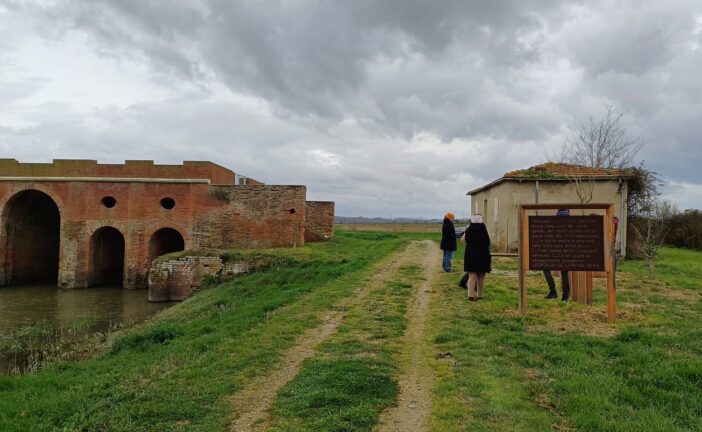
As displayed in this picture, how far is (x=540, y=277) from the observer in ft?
43.8

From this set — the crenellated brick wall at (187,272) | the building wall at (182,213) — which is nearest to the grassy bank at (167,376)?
the crenellated brick wall at (187,272)

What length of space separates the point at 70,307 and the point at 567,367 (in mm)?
17881

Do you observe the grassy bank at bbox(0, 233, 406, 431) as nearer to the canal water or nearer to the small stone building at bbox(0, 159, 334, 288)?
the canal water

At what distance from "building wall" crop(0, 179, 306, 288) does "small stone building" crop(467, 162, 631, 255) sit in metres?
9.68

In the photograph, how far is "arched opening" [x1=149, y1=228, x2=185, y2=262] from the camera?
23078mm

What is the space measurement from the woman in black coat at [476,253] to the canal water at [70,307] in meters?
10.3

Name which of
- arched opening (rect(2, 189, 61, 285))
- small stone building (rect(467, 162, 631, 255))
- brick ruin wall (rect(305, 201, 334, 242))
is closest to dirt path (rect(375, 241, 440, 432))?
small stone building (rect(467, 162, 631, 255))

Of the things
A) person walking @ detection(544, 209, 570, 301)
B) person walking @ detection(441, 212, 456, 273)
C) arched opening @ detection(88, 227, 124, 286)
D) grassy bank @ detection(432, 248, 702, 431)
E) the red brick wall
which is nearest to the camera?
grassy bank @ detection(432, 248, 702, 431)

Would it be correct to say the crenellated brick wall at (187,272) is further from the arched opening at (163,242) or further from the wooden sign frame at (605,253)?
the wooden sign frame at (605,253)

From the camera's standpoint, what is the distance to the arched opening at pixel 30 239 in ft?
76.8

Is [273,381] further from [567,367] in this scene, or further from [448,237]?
[448,237]

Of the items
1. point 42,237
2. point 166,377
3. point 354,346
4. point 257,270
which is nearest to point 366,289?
point 354,346

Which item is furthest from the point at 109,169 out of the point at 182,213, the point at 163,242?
the point at 182,213

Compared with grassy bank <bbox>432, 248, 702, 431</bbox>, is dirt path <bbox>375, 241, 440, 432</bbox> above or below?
below
